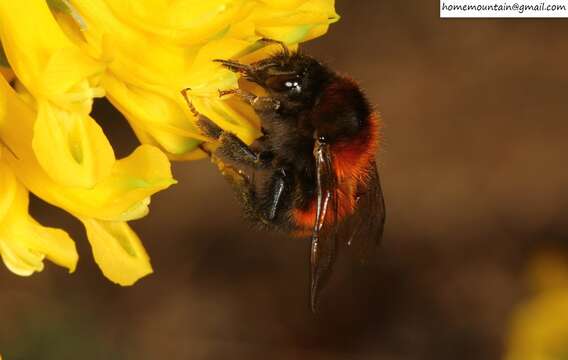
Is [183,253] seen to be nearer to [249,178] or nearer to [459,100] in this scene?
[459,100]

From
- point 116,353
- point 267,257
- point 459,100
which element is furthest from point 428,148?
point 116,353

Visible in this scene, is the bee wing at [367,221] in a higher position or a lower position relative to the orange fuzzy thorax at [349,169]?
lower

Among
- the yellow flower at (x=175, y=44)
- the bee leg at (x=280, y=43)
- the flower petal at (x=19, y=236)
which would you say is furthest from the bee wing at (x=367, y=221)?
the flower petal at (x=19, y=236)

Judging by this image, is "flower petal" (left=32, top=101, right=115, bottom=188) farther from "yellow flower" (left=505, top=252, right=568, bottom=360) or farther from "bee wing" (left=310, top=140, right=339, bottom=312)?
"yellow flower" (left=505, top=252, right=568, bottom=360)

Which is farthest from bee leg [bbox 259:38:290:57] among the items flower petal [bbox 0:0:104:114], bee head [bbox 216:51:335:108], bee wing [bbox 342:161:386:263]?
bee wing [bbox 342:161:386:263]

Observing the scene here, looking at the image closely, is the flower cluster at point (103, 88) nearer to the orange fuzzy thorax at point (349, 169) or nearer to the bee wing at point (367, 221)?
the orange fuzzy thorax at point (349, 169)

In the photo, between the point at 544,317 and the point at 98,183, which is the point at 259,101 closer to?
the point at 98,183

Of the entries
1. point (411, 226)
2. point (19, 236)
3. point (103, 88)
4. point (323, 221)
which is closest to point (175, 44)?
point (103, 88)
